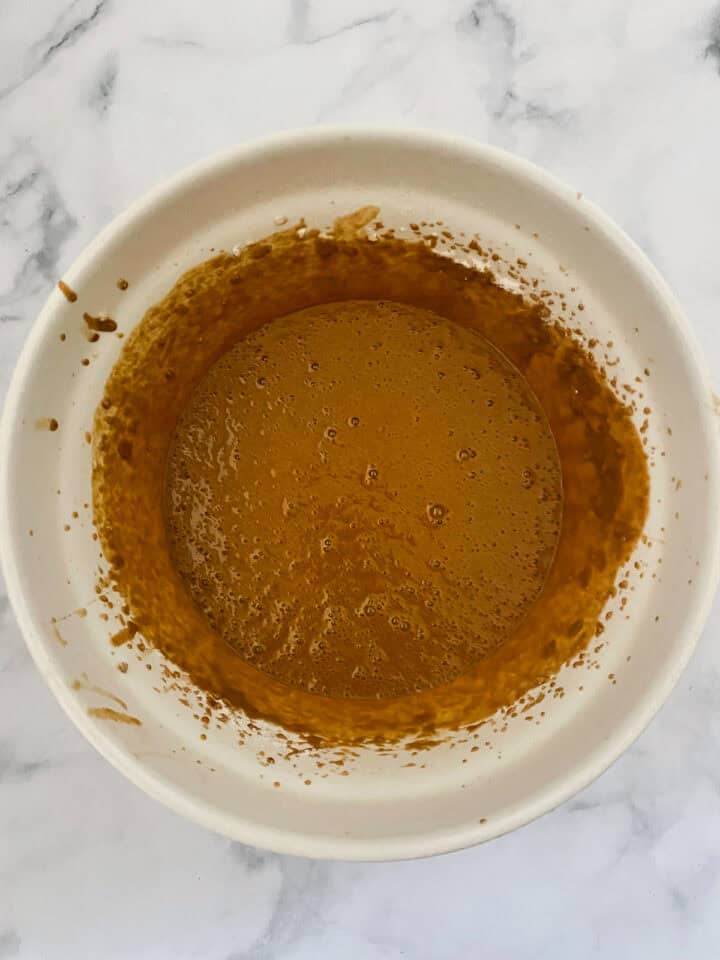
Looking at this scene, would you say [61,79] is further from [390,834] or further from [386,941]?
[386,941]

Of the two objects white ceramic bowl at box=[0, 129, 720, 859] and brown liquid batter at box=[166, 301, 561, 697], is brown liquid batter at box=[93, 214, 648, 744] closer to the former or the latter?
brown liquid batter at box=[166, 301, 561, 697]

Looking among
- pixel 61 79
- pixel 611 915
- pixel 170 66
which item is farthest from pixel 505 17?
pixel 611 915

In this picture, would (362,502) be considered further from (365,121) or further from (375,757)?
(365,121)

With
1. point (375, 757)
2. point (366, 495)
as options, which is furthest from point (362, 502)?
point (375, 757)

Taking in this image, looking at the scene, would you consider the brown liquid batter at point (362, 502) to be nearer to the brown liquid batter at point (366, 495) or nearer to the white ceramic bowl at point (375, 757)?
the brown liquid batter at point (366, 495)

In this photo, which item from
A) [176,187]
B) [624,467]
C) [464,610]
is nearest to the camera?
[176,187]

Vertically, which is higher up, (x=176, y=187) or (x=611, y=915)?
(x=176, y=187)

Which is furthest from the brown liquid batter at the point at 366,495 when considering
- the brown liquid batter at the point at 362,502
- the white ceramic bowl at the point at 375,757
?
the white ceramic bowl at the point at 375,757

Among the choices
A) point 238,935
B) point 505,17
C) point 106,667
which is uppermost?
point 505,17
